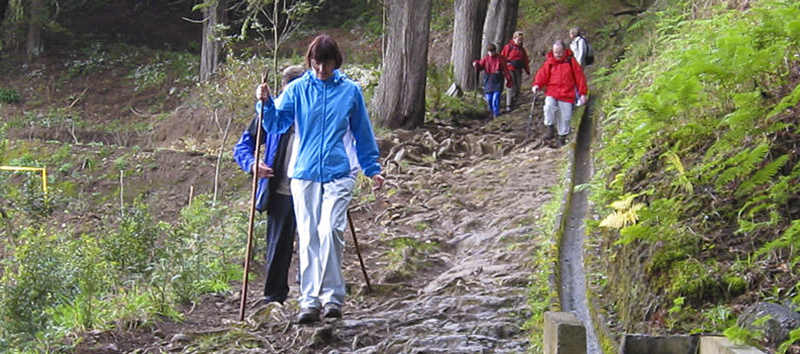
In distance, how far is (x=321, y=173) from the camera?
23.4 ft

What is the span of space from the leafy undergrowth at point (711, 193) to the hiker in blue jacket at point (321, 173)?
1.94m

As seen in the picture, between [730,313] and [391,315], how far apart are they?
3.36m

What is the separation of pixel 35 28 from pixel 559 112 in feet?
94.1

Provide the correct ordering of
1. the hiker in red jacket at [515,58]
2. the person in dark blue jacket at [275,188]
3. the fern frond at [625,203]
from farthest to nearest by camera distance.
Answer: the hiker in red jacket at [515,58], the person in dark blue jacket at [275,188], the fern frond at [625,203]

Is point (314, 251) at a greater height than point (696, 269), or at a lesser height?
lesser

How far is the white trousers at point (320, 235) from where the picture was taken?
709 cm

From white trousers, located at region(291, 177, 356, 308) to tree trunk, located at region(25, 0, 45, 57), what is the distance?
33.0 meters

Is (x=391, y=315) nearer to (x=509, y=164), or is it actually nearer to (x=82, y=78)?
(x=509, y=164)

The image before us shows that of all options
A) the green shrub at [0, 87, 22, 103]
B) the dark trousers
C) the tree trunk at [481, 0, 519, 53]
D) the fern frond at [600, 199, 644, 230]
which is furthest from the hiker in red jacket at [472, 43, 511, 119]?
the green shrub at [0, 87, 22, 103]

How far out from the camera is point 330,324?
7230 millimetres

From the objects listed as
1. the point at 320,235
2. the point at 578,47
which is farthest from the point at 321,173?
the point at 578,47

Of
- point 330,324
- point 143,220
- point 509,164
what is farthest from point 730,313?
point 509,164

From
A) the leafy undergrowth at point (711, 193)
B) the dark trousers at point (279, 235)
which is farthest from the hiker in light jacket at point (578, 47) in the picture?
the dark trousers at point (279, 235)

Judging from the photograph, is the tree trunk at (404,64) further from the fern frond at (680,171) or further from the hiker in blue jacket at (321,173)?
the fern frond at (680,171)
